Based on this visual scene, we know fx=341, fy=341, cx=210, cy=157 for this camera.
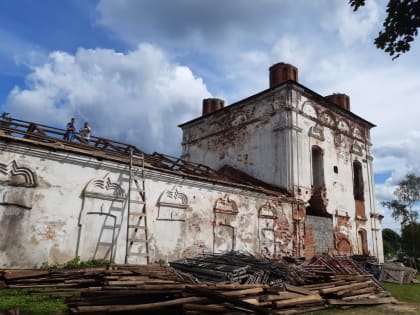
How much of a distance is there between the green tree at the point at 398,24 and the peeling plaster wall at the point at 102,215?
818 centimetres

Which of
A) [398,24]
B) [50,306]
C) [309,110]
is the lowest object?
[50,306]

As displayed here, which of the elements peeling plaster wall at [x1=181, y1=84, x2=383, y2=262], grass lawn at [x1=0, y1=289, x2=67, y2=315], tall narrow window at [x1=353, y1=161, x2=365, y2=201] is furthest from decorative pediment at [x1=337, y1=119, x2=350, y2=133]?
grass lawn at [x1=0, y1=289, x2=67, y2=315]

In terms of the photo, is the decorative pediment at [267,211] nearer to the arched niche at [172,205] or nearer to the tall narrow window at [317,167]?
the arched niche at [172,205]

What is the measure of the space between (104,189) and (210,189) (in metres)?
4.39

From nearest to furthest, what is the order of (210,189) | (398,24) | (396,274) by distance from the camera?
(398,24)
(210,189)
(396,274)

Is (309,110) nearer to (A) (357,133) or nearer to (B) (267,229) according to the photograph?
(A) (357,133)

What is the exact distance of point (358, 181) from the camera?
22.3m

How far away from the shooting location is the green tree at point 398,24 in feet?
18.4

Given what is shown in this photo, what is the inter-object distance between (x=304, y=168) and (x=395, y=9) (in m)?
12.9

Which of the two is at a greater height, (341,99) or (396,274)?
(341,99)

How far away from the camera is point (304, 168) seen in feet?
59.4

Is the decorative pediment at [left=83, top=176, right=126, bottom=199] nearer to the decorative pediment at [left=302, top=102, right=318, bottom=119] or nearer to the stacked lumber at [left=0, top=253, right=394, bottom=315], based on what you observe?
the stacked lumber at [left=0, top=253, right=394, bottom=315]

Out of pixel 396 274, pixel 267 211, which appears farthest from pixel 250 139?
pixel 396 274

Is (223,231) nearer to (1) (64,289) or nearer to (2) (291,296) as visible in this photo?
(2) (291,296)
